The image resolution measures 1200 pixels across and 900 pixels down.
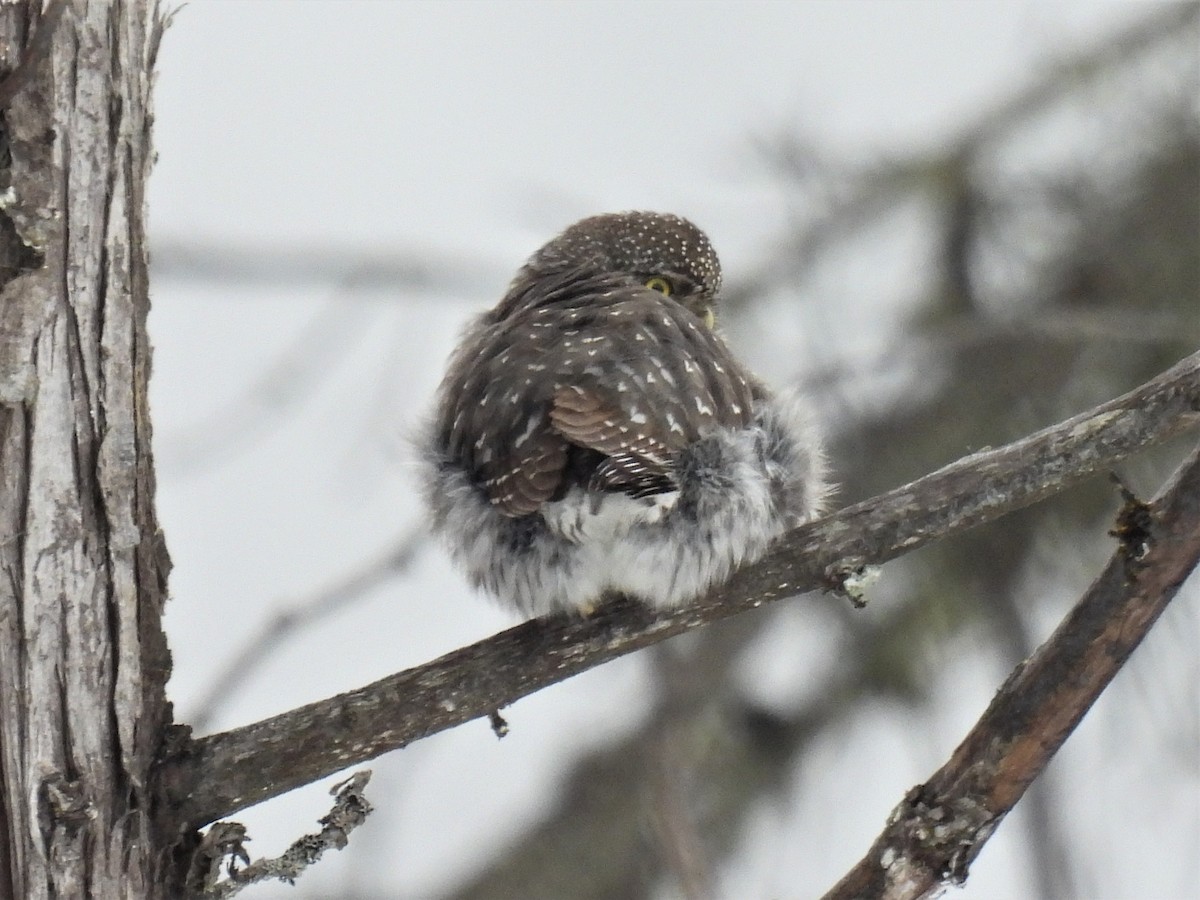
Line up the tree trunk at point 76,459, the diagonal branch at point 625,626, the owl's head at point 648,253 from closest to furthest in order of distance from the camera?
the tree trunk at point 76,459, the diagonal branch at point 625,626, the owl's head at point 648,253

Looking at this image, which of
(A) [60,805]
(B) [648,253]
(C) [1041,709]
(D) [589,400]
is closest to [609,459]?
(D) [589,400]

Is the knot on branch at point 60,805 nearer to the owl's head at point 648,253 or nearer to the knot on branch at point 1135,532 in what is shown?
the knot on branch at point 1135,532

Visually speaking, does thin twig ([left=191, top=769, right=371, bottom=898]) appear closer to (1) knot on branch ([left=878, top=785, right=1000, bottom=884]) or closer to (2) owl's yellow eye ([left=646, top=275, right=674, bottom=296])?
(1) knot on branch ([left=878, top=785, right=1000, bottom=884])

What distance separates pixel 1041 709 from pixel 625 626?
2.30 feet

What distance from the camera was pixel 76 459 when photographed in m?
2.19

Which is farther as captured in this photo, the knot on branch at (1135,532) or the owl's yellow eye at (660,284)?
the owl's yellow eye at (660,284)

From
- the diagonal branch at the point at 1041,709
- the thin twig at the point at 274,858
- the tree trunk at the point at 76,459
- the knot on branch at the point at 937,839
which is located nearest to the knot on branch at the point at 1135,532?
the diagonal branch at the point at 1041,709

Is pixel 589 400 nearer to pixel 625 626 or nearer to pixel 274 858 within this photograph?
pixel 625 626

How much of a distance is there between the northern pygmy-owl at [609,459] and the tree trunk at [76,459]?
0.74m

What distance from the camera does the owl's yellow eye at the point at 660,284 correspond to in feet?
13.1

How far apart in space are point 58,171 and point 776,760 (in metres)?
3.56

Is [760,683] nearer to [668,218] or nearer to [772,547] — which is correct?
[668,218]

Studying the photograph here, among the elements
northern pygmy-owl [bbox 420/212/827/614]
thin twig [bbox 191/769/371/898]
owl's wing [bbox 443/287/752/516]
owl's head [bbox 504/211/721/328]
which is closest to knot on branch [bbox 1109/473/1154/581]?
northern pygmy-owl [bbox 420/212/827/614]

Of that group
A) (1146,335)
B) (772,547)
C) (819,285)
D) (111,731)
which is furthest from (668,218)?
(111,731)
